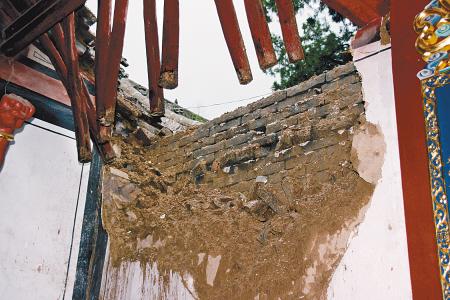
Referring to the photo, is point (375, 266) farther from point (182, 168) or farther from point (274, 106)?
point (182, 168)

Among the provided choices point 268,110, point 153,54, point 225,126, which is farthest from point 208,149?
point 153,54

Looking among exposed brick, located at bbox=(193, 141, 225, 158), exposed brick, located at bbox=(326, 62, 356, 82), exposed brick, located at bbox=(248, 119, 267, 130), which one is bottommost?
exposed brick, located at bbox=(193, 141, 225, 158)

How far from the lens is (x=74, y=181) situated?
4.36 metres

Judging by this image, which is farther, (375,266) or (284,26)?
(375,266)

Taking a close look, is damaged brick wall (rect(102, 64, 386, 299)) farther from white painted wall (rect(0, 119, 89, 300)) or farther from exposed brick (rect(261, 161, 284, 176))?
white painted wall (rect(0, 119, 89, 300))

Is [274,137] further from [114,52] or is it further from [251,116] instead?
[114,52]

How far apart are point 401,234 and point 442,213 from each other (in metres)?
0.49

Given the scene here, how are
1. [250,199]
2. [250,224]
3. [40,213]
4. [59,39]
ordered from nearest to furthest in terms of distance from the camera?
[59,39] → [250,224] → [250,199] → [40,213]

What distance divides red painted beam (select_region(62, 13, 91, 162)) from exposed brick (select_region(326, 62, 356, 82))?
6.53ft

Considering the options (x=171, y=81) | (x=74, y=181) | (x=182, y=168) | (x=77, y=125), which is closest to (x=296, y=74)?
(x=182, y=168)

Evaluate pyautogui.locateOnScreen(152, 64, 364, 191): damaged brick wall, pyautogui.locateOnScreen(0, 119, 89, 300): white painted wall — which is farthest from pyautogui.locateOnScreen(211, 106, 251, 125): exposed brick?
pyautogui.locateOnScreen(0, 119, 89, 300): white painted wall

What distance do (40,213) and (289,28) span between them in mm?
2767

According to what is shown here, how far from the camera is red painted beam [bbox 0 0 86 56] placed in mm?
2783

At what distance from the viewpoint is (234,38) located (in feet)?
8.07
